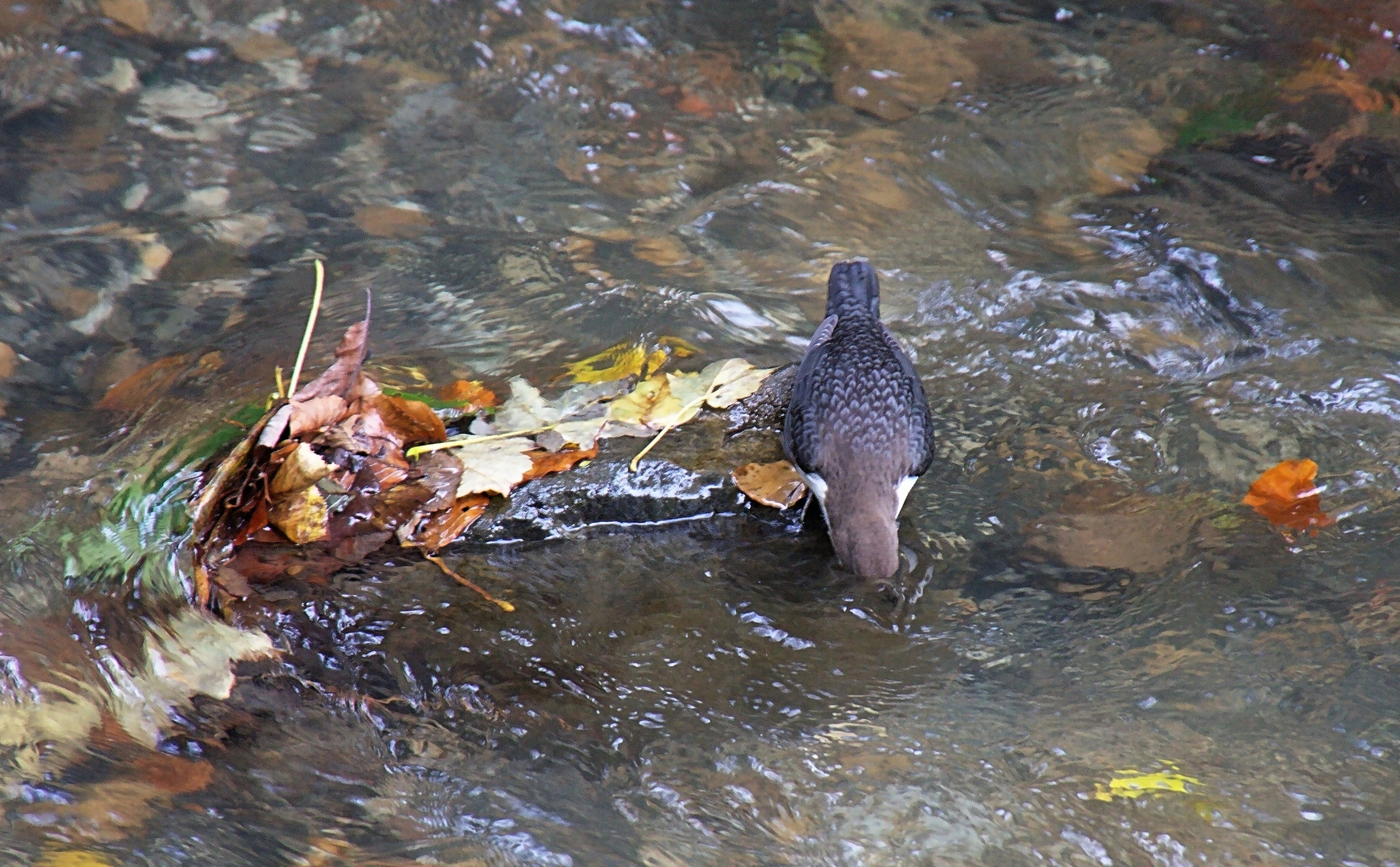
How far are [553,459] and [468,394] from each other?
49 centimetres

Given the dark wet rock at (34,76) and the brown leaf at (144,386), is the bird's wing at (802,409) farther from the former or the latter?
the dark wet rock at (34,76)

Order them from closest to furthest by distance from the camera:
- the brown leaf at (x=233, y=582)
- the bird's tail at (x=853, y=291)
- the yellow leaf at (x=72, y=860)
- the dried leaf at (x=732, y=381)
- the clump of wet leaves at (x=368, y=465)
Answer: the yellow leaf at (x=72, y=860), the brown leaf at (x=233, y=582), the clump of wet leaves at (x=368, y=465), the dried leaf at (x=732, y=381), the bird's tail at (x=853, y=291)

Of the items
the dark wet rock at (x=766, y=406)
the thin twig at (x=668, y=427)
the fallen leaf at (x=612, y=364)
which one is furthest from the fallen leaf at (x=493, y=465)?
the dark wet rock at (x=766, y=406)

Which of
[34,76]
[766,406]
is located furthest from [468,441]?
[34,76]

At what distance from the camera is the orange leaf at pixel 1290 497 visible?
12.1 ft

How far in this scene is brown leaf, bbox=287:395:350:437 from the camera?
3.30 metres

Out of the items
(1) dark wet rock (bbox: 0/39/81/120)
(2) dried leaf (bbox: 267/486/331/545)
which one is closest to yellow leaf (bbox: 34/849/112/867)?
(2) dried leaf (bbox: 267/486/331/545)

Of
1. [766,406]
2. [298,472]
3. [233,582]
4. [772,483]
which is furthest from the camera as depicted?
[766,406]

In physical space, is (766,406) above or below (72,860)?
above

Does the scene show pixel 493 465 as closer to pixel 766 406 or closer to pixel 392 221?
pixel 766 406

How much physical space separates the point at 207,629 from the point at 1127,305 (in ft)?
12.7

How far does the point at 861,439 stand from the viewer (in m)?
3.63

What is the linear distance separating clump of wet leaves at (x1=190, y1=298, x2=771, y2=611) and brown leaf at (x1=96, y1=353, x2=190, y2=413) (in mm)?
Result: 951

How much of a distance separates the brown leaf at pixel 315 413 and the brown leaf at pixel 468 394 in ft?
1.50
